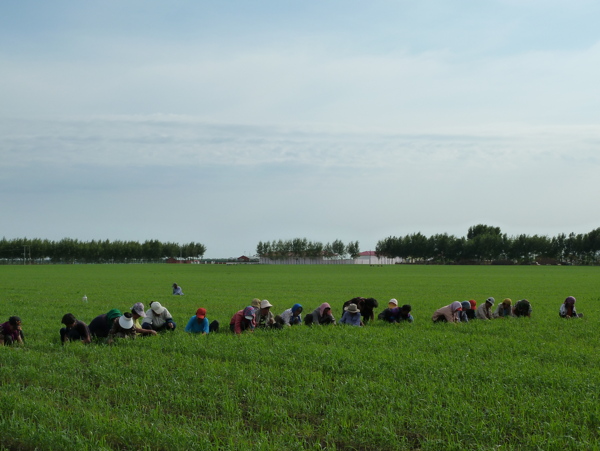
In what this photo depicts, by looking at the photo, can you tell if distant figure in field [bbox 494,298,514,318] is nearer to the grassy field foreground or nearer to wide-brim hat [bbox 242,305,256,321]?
the grassy field foreground

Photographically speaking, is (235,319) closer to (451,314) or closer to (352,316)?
(352,316)

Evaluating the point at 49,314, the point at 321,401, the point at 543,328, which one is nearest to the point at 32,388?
the point at 321,401

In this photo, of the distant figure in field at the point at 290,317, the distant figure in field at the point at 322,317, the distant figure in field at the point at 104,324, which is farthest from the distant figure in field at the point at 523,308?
the distant figure in field at the point at 104,324

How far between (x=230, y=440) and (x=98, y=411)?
2.41 m

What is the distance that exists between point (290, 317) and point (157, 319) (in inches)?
169

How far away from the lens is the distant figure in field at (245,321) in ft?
51.3

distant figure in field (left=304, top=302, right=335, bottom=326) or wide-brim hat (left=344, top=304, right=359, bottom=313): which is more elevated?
wide-brim hat (left=344, top=304, right=359, bottom=313)

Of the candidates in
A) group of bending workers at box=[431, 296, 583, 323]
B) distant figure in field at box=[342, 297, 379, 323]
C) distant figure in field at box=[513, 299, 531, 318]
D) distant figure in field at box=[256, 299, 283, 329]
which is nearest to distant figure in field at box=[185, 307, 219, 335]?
distant figure in field at box=[256, 299, 283, 329]

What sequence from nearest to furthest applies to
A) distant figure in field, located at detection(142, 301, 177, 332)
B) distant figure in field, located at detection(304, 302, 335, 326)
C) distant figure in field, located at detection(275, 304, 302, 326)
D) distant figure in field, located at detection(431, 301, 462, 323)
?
distant figure in field, located at detection(142, 301, 177, 332), distant figure in field, located at detection(275, 304, 302, 326), distant figure in field, located at detection(304, 302, 335, 326), distant figure in field, located at detection(431, 301, 462, 323)

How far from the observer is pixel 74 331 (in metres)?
13.8

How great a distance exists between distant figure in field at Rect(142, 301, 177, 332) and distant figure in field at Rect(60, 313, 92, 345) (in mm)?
1983

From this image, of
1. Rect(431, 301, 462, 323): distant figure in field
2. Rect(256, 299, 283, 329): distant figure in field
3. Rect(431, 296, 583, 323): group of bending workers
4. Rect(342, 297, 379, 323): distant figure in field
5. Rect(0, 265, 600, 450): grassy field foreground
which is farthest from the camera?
Rect(342, 297, 379, 323): distant figure in field

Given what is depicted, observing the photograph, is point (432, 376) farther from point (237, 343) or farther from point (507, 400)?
point (237, 343)

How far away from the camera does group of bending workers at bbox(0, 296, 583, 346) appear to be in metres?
13.8
